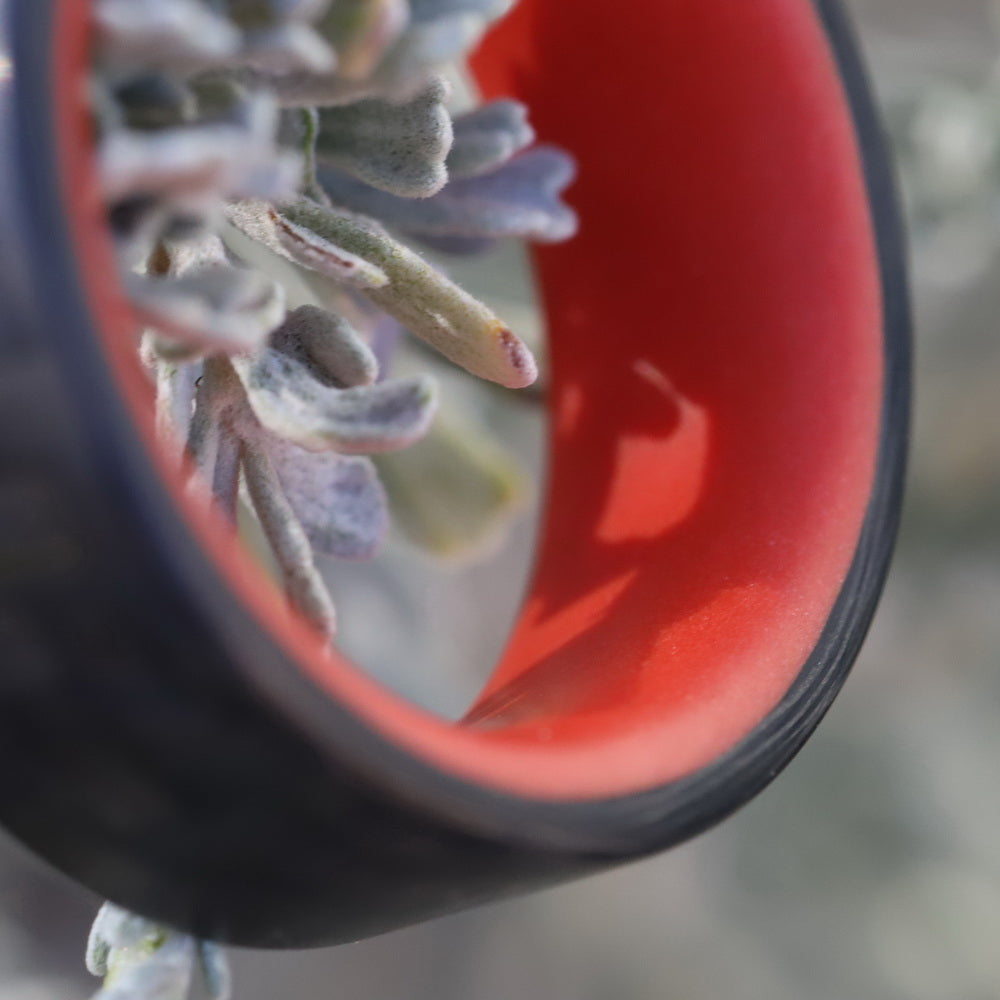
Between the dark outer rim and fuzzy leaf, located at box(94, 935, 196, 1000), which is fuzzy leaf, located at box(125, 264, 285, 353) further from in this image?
fuzzy leaf, located at box(94, 935, 196, 1000)

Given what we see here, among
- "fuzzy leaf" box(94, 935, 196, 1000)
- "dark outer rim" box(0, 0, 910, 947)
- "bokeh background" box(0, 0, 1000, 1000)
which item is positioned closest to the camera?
"dark outer rim" box(0, 0, 910, 947)

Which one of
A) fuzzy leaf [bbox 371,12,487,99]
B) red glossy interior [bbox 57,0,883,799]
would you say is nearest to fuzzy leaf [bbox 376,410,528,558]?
red glossy interior [bbox 57,0,883,799]

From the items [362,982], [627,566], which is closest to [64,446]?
[627,566]

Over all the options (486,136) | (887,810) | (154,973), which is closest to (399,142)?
(486,136)

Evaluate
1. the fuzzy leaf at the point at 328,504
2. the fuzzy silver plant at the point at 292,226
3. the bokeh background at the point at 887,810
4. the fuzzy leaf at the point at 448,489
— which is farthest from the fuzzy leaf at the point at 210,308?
the bokeh background at the point at 887,810

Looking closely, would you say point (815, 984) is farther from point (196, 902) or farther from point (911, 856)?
point (196, 902)

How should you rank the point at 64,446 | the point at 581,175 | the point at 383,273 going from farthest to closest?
the point at 581,175 < the point at 383,273 < the point at 64,446
